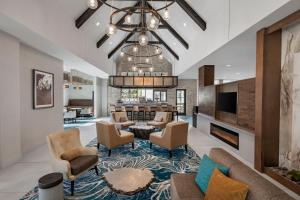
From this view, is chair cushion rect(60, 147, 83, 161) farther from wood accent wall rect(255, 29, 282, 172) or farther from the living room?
wood accent wall rect(255, 29, 282, 172)

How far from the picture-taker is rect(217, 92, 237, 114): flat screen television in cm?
495

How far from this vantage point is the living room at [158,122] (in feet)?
7.21

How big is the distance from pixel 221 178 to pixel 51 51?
533 centimetres

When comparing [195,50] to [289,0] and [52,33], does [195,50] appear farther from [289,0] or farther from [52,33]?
[52,33]

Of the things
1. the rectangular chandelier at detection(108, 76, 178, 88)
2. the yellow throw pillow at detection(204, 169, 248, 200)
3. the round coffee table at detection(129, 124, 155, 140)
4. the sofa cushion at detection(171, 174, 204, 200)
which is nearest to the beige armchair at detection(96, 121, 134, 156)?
the round coffee table at detection(129, 124, 155, 140)

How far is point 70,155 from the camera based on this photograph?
9.32ft

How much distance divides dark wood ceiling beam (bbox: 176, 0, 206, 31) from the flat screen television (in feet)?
7.61

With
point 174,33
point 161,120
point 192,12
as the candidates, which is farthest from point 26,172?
point 174,33

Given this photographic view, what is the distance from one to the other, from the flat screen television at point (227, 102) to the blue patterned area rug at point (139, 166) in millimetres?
1814

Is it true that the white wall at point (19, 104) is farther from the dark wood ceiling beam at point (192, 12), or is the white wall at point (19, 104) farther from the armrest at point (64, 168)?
the dark wood ceiling beam at point (192, 12)

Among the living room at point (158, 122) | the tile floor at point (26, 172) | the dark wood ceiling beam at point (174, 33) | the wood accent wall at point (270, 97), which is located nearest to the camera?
the living room at point (158, 122)

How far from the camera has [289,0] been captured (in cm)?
232

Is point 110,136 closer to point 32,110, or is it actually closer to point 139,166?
point 139,166

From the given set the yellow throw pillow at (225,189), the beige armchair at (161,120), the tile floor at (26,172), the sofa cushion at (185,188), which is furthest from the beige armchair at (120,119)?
the yellow throw pillow at (225,189)
